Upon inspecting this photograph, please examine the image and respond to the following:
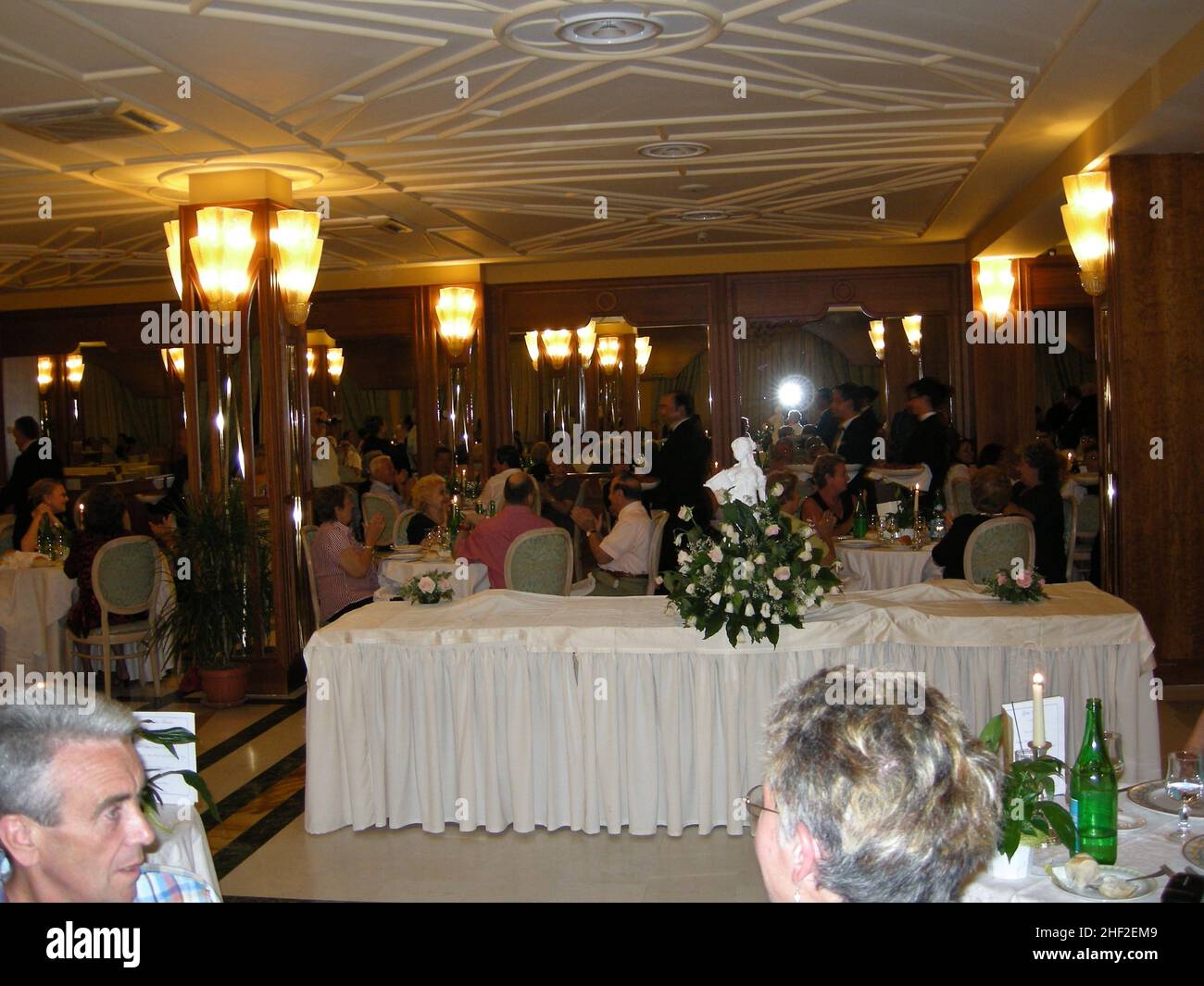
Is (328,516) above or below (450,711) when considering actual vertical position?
above

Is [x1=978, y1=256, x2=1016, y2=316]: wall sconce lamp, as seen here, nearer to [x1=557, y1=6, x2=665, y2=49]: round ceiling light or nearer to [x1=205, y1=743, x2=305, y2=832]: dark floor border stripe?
[x1=557, y1=6, x2=665, y2=49]: round ceiling light

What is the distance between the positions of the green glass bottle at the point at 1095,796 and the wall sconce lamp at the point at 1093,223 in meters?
5.15

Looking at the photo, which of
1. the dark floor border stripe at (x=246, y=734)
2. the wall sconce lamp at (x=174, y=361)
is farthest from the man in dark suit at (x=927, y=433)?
the wall sconce lamp at (x=174, y=361)

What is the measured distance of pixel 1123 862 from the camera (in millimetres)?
2377

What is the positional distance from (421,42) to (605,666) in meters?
2.78

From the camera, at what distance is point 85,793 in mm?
1813

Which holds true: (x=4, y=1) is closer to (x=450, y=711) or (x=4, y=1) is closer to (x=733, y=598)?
(x=450, y=711)

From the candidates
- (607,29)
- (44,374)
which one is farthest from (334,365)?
(607,29)

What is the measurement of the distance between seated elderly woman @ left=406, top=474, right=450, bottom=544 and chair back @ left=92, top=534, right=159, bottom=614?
5.70 feet

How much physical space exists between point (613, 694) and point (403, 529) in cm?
438

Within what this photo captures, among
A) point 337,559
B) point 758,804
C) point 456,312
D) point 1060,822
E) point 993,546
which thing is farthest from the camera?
point 456,312

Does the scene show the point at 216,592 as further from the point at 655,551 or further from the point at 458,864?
the point at 458,864

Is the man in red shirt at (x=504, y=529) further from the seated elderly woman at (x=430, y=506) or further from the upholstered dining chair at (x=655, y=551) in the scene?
the seated elderly woman at (x=430, y=506)
